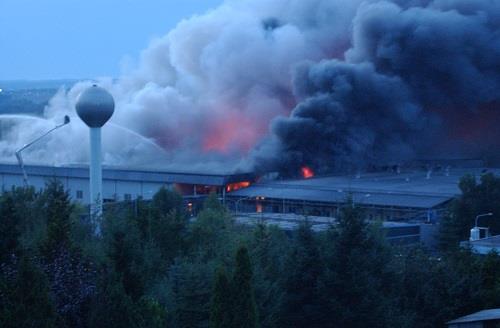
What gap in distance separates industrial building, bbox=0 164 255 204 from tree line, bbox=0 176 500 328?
1909cm

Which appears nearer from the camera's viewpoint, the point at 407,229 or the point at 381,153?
the point at 407,229

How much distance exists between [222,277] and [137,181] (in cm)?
2973

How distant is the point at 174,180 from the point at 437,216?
526 inches

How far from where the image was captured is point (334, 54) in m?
55.7

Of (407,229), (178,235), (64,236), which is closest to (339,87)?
(407,229)

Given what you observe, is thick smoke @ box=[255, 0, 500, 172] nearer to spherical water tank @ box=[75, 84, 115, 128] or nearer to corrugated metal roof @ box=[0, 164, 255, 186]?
corrugated metal roof @ box=[0, 164, 255, 186]

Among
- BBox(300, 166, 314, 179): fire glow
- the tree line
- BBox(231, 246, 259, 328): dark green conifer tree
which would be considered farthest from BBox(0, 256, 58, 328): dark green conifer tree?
BBox(300, 166, 314, 179): fire glow

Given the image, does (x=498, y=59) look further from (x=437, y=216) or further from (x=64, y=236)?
(x=64, y=236)

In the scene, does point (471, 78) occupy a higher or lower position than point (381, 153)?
higher

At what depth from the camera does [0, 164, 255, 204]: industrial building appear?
1636 inches

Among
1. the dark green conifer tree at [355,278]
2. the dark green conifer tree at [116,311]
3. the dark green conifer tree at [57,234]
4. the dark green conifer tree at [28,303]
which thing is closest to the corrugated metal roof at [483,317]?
the dark green conifer tree at [355,278]

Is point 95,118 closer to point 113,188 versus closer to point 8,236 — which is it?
point 8,236

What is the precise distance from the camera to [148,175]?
142 feet

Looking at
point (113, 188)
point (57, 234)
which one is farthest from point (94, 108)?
point (113, 188)
